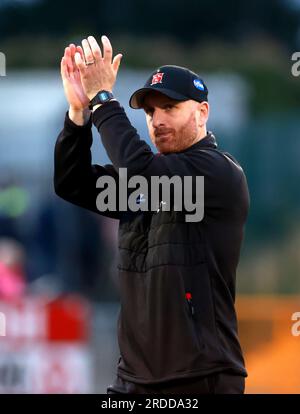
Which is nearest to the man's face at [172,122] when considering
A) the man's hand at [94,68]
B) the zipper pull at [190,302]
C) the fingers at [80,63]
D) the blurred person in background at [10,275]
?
the man's hand at [94,68]

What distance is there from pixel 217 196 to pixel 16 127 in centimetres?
1077

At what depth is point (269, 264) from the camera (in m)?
14.6

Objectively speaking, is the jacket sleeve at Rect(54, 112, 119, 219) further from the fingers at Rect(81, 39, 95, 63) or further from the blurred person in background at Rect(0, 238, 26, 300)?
the blurred person in background at Rect(0, 238, 26, 300)

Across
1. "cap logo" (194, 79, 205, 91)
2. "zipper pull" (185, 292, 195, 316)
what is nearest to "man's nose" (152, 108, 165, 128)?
"cap logo" (194, 79, 205, 91)

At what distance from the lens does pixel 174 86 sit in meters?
5.16

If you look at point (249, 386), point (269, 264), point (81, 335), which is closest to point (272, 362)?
point (249, 386)

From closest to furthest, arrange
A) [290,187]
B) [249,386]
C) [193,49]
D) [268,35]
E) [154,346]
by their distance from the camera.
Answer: [154,346] → [249,386] → [290,187] → [193,49] → [268,35]

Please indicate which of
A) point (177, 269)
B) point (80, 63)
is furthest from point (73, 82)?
point (177, 269)

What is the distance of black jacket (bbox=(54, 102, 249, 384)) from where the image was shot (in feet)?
16.1

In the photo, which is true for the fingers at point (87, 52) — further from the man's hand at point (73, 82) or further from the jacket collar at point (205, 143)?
the jacket collar at point (205, 143)

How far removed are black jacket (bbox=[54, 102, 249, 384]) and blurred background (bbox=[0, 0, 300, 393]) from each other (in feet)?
17.5

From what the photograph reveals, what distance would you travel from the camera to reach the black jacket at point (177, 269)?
194 inches

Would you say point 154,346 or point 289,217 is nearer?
point 154,346
